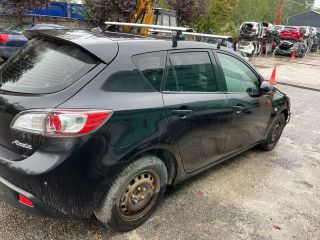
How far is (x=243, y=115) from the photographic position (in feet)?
12.5

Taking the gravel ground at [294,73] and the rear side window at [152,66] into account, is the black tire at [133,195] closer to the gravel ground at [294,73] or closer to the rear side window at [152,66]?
the rear side window at [152,66]

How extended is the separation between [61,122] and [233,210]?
2.03m

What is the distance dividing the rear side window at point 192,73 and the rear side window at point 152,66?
0.10 meters

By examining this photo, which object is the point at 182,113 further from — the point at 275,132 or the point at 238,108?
the point at 275,132

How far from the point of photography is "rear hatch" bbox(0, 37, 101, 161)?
7.61ft

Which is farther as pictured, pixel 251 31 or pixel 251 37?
pixel 251 37

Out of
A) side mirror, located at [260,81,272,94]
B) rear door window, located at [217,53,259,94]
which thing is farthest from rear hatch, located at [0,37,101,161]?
side mirror, located at [260,81,272,94]

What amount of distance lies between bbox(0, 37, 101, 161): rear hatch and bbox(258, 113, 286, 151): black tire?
10.6 ft

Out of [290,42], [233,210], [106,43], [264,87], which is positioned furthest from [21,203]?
[290,42]

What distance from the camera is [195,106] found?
3.06 metres

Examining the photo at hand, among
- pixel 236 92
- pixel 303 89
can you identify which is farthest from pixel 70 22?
pixel 236 92

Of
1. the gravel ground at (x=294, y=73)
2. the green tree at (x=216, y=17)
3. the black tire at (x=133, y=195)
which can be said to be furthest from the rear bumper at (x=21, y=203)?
the green tree at (x=216, y=17)

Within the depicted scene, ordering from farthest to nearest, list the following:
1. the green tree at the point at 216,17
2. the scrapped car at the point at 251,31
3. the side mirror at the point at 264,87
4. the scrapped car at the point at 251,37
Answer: the scrapped car at the point at 251,31 → the scrapped car at the point at 251,37 → the green tree at the point at 216,17 → the side mirror at the point at 264,87

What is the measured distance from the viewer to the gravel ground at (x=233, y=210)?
2809mm
